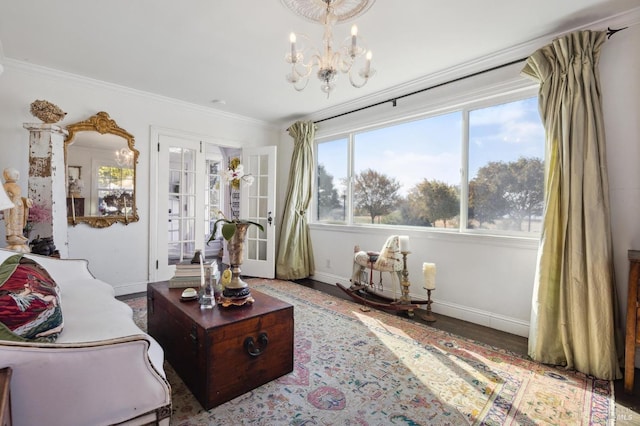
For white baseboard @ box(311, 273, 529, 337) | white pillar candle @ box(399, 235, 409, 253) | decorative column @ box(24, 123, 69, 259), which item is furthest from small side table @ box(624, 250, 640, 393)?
decorative column @ box(24, 123, 69, 259)

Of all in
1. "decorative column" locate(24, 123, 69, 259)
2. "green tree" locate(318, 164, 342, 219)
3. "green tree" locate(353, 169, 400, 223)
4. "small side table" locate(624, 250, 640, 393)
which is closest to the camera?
"small side table" locate(624, 250, 640, 393)

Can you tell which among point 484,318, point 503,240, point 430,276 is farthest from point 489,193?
point 484,318

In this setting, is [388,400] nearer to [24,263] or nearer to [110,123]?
[24,263]

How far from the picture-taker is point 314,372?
1.91 meters

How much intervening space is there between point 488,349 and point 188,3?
3262mm

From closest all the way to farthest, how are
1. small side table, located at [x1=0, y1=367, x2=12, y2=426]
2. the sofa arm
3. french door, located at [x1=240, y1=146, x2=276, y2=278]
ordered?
small side table, located at [x1=0, y1=367, x2=12, y2=426]
the sofa arm
french door, located at [x1=240, y1=146, x2=276, y2=278]

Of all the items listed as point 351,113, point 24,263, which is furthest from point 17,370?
point 351,113

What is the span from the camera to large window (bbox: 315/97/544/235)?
2594mm

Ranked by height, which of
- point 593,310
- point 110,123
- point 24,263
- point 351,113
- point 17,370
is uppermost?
point 351,113

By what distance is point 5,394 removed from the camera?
799 millimetres

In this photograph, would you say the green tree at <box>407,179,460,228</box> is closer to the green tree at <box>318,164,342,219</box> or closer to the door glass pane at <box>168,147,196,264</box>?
the green tree at <box>318,164,342,219</box>

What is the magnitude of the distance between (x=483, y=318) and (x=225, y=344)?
7.64ft

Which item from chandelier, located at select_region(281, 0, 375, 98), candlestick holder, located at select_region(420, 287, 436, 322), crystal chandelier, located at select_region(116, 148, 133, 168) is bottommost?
candlestick holder, located at select_region(420, 287, 436, 322)

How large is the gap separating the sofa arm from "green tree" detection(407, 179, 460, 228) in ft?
9.26
